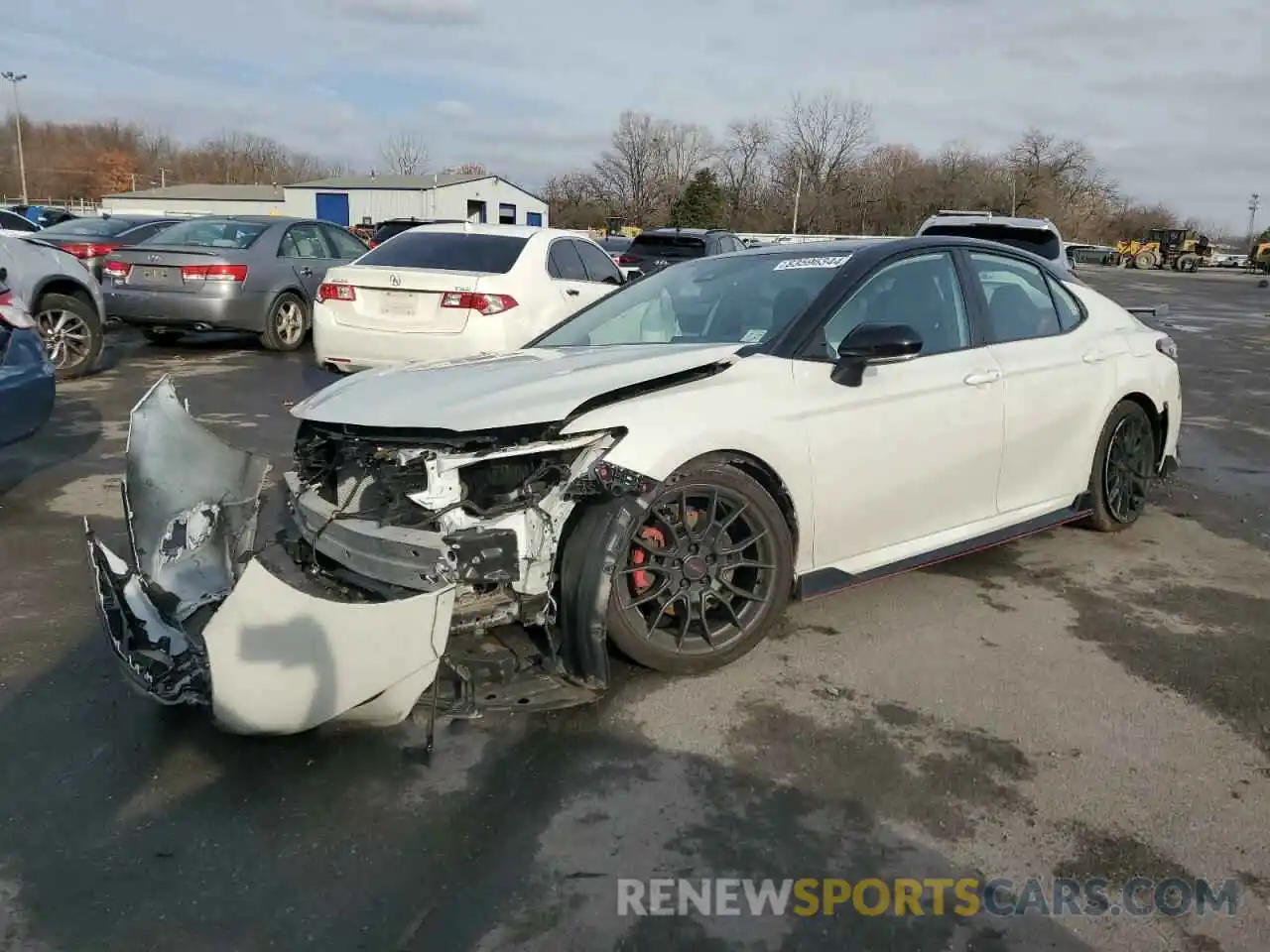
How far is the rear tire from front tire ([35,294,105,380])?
198 cm

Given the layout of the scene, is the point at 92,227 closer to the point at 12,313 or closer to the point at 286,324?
the point at 286,324

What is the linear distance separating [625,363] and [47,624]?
250cm

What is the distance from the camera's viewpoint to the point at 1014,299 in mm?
4809

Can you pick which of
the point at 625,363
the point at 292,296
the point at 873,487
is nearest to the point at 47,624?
the point at 625,363

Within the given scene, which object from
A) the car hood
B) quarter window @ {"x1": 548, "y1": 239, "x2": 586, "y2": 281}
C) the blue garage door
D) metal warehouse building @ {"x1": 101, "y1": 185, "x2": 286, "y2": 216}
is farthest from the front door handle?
metal warehouse building @ {"x1": 101, "y1": 185, "x2": 286, "y2": 216}

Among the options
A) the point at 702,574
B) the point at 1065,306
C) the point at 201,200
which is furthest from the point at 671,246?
the point at 201,200

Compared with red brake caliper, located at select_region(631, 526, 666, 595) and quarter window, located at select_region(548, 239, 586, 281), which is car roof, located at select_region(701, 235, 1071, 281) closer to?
red brake caliper, located at select_region(631, 526, 666, 595)

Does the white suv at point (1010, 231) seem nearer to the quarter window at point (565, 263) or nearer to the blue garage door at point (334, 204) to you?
the quarter window at point (565, 263)

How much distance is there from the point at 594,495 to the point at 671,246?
514 inches

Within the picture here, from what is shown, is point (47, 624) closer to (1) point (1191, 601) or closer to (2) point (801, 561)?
(2) point (801, 561)

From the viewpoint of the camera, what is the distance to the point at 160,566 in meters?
3.59

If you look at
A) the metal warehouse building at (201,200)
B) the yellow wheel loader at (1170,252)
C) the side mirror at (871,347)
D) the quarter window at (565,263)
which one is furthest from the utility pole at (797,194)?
the side mirror at (871,347)

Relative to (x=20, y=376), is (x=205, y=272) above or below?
above

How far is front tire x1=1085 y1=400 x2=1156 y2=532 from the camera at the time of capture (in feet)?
16.7
